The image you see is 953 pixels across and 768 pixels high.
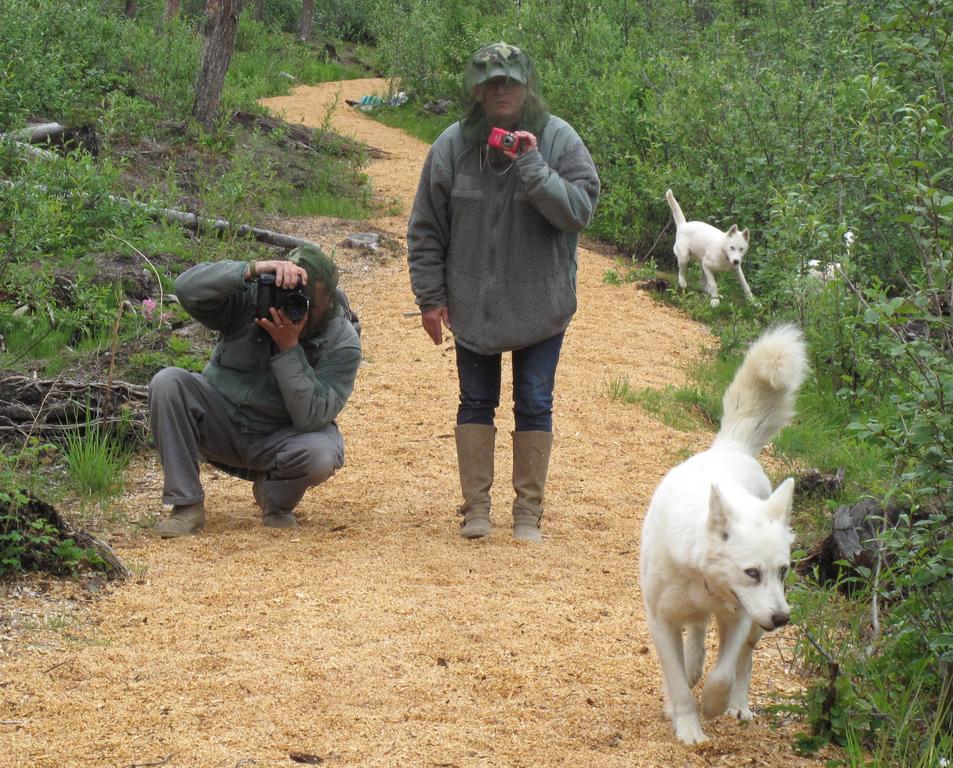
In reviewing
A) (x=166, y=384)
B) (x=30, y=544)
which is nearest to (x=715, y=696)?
(x=30, y=544)

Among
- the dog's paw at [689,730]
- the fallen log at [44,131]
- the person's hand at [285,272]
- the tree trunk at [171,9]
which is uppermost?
the tree trunk at [171,9]

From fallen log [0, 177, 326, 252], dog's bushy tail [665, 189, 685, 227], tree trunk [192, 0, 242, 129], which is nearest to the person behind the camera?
fallen log [0, 177, 326, 252]

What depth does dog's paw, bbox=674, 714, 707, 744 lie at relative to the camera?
Result: 3.49 metres

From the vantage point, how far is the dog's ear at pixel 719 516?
3.18 meters

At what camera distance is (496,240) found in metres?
5.20

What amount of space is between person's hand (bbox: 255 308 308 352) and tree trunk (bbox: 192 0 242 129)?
958 cm

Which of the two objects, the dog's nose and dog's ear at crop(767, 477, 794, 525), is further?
dog's ear at crop(767, 477, 794, 525)

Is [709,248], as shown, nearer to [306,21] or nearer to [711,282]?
[711,282]

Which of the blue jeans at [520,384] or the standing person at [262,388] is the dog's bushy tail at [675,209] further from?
the standing person at [262,388]

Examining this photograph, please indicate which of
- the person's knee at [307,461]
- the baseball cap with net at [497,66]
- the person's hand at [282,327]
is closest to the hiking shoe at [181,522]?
the person's knee at [307,461]

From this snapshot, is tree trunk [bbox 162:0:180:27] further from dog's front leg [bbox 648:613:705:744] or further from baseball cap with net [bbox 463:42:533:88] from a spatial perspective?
dog's front leg [bbox 648:613:705:744]

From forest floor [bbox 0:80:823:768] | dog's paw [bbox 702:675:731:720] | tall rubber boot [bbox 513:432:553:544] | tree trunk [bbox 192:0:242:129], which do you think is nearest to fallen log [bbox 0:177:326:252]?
forest floor [bbox 0:80:823:768]

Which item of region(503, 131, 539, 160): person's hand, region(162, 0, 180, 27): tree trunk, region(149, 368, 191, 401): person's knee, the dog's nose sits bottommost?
region(149, 368, 191, 401): person's knee

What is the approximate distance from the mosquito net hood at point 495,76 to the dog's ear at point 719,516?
8.09 feet
